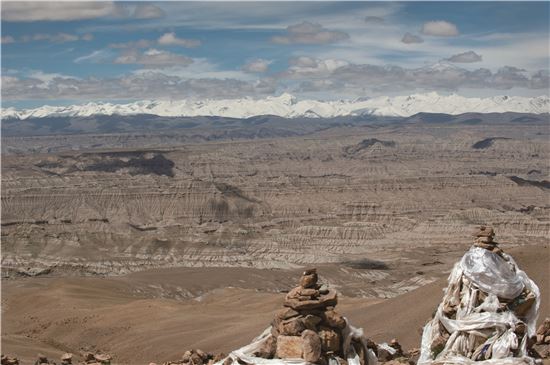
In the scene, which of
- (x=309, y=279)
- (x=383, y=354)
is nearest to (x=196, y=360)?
(x=383, y=354)

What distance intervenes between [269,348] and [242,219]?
413ft

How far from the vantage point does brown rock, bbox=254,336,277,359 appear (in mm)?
A: 11820

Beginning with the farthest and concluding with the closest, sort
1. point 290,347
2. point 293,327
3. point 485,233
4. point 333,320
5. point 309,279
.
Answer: point 485,233 → point 309,279 → point 333,320 → point 293,327 → point 290,347

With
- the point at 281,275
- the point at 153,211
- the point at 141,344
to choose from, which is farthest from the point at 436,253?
the point at 141,344

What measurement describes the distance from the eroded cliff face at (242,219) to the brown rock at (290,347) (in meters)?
64.7

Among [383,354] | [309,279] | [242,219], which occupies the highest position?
[309,279]

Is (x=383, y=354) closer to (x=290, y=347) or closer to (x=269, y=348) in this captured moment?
(x=269, y=348)

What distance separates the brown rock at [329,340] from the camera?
11648 millimetres

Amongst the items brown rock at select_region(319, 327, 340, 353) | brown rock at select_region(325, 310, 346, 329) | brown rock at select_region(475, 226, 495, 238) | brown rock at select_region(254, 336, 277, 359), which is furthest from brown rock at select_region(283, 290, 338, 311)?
brown rock at select_region(475, 226, 495, 238)

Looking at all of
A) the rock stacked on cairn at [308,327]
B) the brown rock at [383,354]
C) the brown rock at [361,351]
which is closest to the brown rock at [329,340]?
the rock stacked on cairn at [308,327]

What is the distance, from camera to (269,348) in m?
11.8

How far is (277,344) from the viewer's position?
11633 millimetres

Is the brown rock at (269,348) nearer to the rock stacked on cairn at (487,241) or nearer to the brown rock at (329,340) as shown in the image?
the brown rock at (329,340)

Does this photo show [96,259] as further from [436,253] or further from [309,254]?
[436,253]
